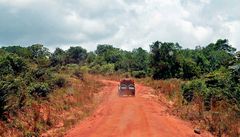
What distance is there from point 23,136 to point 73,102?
11.3 m

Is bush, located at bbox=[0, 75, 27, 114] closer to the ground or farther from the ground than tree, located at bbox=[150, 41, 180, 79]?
closer to the ground

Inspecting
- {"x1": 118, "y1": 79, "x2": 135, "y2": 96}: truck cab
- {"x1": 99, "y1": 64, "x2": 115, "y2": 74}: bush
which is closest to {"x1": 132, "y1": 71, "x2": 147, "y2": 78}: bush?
{"x1": 99, "y1": 64, "x2": 115, "y2": 74}: bush

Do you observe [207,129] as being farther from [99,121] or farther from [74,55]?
[74,55]

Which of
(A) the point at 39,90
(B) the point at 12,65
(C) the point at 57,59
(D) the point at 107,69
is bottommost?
(A) the point at 39,90

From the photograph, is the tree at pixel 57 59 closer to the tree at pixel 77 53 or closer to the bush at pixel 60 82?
the tree at pixel 77 53

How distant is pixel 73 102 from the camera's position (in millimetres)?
30812

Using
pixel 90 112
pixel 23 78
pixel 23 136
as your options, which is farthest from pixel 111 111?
pixel 23 136

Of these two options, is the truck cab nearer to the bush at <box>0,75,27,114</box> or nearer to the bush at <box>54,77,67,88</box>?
the bush at <box>54,77,67,88</box>

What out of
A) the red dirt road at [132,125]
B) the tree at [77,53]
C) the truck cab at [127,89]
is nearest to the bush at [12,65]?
the red dirt road at [132,125]

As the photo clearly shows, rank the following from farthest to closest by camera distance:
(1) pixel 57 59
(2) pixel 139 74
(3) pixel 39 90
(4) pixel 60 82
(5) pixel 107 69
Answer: (5) pixel 107 69
(2) pixel 139 74
(1) pixel 57 59
(4) pixel 60 82
(3) pixel 39 90

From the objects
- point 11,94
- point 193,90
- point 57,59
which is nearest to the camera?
point 11,94

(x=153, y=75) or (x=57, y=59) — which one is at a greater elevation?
(x=57, y=59)

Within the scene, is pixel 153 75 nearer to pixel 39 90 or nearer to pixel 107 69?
pixel 107 69

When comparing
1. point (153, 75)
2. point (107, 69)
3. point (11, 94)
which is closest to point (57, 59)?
point (153, 75)
